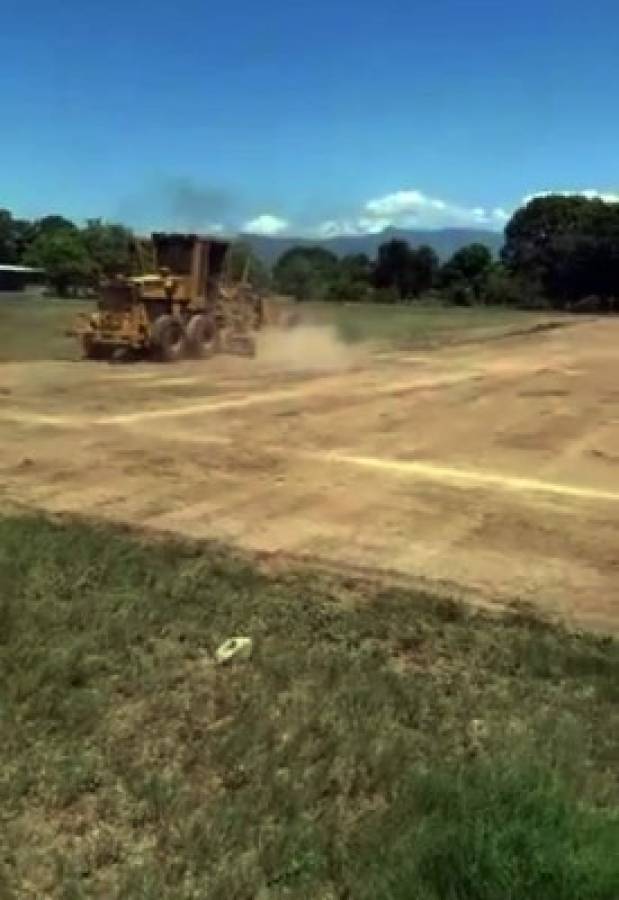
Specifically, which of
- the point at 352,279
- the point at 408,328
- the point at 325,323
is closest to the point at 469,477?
the point at 325,323

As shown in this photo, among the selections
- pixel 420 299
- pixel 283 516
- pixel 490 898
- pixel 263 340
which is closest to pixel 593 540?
pixel 283 516

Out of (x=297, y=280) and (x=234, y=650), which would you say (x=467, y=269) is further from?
(x=234, y=650)

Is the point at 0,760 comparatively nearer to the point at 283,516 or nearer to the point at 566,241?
the point at 283,516

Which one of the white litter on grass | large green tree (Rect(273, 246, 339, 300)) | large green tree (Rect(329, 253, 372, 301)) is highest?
the white litter on grass

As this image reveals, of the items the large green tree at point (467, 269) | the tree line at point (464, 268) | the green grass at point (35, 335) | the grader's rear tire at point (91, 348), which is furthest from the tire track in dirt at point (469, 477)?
the large green tree at point (467, 269)

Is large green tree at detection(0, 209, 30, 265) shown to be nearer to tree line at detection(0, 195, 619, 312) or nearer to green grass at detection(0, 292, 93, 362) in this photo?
tree line at detection(0, 195, 619, 312)

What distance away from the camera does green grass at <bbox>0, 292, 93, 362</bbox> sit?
91.7 feet

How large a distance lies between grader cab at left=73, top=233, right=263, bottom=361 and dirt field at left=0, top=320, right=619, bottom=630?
1409 millimetres

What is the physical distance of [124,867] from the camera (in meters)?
4.55

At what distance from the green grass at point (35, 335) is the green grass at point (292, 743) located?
19.7 metres

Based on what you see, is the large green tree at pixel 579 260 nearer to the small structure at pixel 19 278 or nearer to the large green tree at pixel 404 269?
the large green tree at pixel 404 269

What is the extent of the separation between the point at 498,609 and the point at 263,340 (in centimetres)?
2196

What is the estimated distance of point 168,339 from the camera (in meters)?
25.3

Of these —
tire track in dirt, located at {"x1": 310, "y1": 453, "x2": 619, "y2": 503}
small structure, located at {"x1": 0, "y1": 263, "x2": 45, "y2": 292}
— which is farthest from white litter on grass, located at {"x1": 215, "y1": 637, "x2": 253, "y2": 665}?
small structure, located at {"x1": 0, "y1": 263, "x2": 45, "y2": 292}
